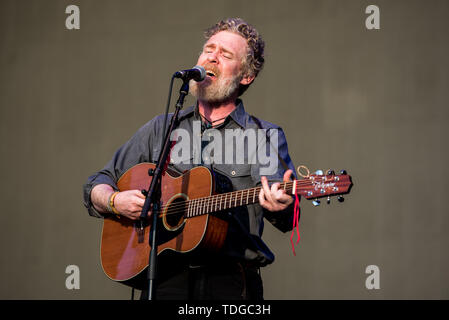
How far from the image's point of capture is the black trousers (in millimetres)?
2580

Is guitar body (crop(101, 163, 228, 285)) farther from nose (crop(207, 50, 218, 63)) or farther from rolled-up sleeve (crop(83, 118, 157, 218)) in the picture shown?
nose (crop(207, 50, 218, 63))

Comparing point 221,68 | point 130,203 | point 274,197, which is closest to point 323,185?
point 274,197

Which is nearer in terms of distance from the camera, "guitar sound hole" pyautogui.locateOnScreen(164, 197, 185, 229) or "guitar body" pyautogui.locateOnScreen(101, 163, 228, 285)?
"guitar body" pyautogui.locateOnScreen(101, 163, 228, 285)

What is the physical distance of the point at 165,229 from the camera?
272 cm

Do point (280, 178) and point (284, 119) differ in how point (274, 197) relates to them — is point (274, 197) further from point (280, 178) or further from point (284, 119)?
point (284, 119)

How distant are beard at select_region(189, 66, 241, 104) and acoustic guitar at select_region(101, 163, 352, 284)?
56 cm

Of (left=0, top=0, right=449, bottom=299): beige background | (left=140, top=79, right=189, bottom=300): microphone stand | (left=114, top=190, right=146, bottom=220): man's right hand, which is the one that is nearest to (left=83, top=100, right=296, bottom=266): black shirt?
(left=114, top=190, right=146, bottom=220): man's right hand

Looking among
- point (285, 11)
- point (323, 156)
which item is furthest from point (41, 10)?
point (323, 156)

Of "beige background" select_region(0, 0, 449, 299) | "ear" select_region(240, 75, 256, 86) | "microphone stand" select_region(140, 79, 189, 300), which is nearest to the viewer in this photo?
"microphone stand" select_region(140, 79, 189, 300)
